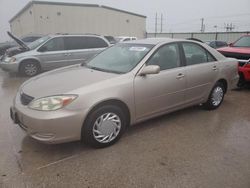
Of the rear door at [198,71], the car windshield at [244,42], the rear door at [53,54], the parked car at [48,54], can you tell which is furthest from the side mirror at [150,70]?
the rear door at [53,54]

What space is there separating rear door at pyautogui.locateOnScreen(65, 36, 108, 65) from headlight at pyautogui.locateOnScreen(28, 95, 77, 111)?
662 cm

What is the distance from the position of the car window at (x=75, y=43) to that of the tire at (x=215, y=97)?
6089 mm

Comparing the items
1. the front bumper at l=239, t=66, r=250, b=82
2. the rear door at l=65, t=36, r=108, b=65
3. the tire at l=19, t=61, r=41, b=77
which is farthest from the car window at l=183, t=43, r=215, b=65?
the tire at l=19, t=61, r=41, b=77

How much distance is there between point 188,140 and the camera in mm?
3686

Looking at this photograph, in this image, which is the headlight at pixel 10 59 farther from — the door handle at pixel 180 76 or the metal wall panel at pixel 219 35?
the metal wall panel at pixel 219 35

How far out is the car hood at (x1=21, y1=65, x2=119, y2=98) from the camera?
317 centimetres

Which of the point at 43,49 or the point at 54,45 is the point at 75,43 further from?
the point at 43,49

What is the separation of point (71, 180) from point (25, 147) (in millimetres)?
1080

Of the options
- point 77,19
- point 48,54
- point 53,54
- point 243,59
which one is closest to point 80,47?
point 53,54

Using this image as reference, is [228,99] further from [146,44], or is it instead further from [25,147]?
[25,147]

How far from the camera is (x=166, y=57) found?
4066mm

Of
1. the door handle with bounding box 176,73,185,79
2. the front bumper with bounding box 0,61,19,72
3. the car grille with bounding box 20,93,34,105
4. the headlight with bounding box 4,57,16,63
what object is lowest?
the front bumper with bounding box 0,61,19,72

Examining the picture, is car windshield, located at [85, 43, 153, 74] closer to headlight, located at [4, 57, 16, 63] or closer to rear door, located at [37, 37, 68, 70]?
rear door, located at [37, 37, 68, 70]

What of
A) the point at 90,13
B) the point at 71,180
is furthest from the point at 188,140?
the point at 90,13
